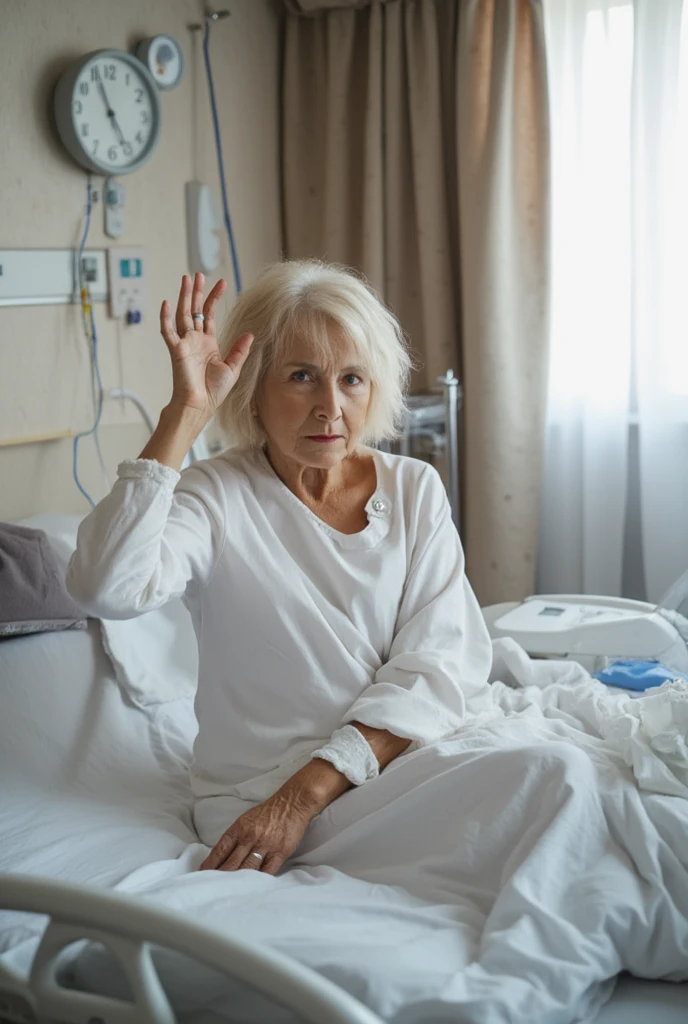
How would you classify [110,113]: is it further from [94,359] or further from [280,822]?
[280,822]

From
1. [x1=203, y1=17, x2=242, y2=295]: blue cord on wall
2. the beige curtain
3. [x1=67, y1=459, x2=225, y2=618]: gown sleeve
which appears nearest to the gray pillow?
[x1=67, y1=459, x2=225, y2=618]: gown sleeve

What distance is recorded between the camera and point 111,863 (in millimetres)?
1537

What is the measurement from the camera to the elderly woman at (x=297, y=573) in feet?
5.08

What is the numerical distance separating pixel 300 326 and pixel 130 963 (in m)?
1.00

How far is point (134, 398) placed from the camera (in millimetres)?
2699

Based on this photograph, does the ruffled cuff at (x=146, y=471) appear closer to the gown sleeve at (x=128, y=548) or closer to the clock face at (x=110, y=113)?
the gown sleeve at (x=128, y=548)

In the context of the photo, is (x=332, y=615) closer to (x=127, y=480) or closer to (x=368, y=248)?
(x=127, y=480)

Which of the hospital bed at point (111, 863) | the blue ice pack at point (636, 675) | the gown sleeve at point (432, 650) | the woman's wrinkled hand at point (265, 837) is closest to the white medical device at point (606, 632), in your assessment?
the blue ice pack at point (636, 675)

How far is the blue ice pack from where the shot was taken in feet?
6.45

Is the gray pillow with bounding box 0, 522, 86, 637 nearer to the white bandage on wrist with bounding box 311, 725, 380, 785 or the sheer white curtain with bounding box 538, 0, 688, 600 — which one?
the white bandage on wrist with bounding box 311, 725, 380, 785

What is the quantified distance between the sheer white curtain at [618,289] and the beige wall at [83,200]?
36.0 inches

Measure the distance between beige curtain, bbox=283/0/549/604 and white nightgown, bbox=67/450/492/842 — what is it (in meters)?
1.43

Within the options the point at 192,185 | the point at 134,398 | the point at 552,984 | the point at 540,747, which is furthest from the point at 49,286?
the point at 552,984

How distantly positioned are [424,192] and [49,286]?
4.06ft
